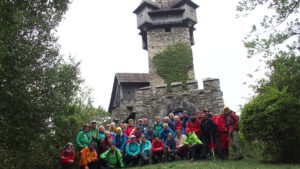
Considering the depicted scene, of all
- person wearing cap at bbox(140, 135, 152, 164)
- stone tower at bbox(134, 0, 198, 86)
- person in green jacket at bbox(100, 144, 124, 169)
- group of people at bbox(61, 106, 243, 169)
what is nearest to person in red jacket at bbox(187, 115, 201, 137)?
group of people at bbox(61, 106, 243, 169)

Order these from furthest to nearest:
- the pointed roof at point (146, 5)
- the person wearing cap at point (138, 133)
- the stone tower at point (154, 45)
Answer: the pointed roof at point (146, 5)
the stone tower at point (154, 45)
the person wearing cap at point (138, 133)

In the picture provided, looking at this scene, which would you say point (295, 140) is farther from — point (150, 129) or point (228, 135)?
point (150, 129)

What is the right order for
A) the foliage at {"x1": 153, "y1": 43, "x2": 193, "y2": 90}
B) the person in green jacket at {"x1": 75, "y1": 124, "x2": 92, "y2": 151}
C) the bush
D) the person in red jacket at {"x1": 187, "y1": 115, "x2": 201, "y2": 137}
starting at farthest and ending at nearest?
1. the foliage at {"x1": 153, "y1": 43, "x2": 193, "y2": 90}
2. the person in red jacket at {"x1": 187, "y1": 115, "x2": 201, "y2": 137}
3. the person in green jacket at {"x1": 75, "y1": 124, "x2": 92, "y2": 151}
4. the bush

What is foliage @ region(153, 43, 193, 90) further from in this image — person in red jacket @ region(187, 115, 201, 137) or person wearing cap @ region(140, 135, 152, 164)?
person wearing cap @ region(140, 135, 152, 164)

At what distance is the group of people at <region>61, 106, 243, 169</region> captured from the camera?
27.4ft

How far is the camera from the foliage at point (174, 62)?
2023cm

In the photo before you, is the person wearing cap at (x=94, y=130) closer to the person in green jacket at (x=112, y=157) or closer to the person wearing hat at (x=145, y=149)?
the person in green jacket at (x=112, y=157)

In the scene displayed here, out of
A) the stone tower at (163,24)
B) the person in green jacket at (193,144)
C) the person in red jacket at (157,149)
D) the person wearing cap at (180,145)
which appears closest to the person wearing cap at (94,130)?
the person in red jacket at (157,149)

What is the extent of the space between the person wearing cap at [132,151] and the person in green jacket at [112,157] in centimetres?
39

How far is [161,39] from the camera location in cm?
2223

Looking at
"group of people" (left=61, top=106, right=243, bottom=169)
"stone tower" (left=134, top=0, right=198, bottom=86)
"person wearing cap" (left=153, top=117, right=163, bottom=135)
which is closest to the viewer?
"group of people" (left=61, top=106, right=243, bottom=169)

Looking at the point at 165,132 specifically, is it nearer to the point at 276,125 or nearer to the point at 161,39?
the point at 276,125

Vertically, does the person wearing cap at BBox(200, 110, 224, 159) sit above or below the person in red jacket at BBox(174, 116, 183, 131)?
below

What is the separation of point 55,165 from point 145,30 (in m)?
15.3
